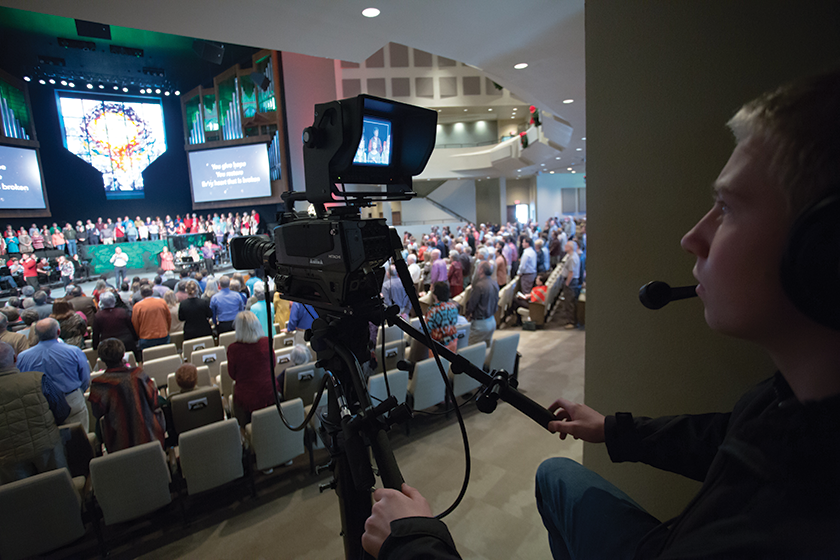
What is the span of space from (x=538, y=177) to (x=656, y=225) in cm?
2443

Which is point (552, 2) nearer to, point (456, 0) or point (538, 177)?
point (456, 0)

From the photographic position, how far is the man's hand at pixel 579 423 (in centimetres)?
106

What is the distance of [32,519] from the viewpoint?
2045 millimetres

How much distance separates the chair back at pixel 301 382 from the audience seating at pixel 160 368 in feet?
4.86

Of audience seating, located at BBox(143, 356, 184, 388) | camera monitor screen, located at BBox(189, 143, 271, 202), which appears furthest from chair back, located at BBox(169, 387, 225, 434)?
camera monitor screen, located at BBox(189, 143, 271, 202)

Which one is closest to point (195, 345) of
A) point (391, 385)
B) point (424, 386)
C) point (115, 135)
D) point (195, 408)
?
point (195, 408)

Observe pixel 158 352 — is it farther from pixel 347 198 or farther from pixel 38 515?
pixel 347 198

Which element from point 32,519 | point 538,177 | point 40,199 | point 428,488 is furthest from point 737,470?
point 538,177

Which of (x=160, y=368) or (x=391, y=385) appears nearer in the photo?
(x=391, y=385)

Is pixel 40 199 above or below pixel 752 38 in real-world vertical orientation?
above

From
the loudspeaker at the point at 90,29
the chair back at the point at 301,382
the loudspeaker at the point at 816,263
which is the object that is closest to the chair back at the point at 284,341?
the chair back at the point at 301,382

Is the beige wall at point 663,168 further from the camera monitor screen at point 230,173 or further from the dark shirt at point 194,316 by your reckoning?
the camera monitor screen at point 230,173

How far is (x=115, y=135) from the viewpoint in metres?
15.8

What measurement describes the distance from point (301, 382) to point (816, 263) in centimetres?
338
